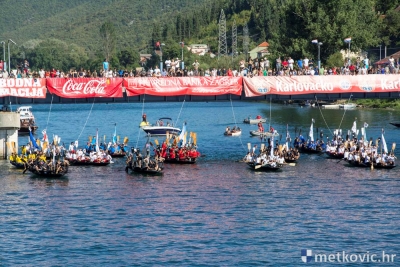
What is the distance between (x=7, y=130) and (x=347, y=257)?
154 ft

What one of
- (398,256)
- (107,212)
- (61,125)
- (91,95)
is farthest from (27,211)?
(61,125)

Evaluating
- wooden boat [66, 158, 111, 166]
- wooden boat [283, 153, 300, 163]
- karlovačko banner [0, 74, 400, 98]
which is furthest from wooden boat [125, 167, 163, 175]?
wooden boat [283, 153, 300, 163]

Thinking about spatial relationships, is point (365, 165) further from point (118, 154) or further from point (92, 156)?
point (92, 156)

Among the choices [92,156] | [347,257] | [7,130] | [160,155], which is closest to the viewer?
[347,257]

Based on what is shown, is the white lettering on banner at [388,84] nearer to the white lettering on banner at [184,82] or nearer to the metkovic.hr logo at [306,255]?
the white lettering on banner at [184,82]

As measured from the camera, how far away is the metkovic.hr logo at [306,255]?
48963 mm

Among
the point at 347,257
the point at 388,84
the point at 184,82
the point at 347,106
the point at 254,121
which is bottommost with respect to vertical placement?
the point at 347,257

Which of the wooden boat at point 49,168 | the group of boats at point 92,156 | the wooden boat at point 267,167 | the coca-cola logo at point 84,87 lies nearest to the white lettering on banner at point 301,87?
the wooden boat at point 267,167

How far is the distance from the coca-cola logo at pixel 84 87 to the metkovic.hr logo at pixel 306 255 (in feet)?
113

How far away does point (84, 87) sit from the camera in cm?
7906

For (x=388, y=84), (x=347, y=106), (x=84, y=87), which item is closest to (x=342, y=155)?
(x=388, y=84)

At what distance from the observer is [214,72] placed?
268 ft

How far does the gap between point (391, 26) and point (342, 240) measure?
404 feet

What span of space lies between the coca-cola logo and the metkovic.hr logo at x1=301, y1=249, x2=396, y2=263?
34.8m
